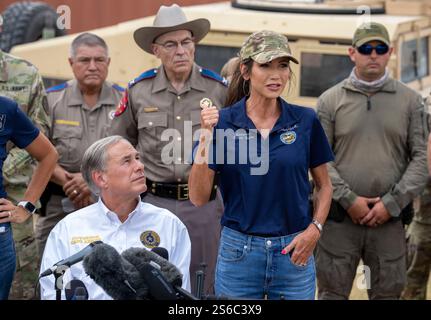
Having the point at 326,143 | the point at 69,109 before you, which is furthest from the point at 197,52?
the point at 326,143

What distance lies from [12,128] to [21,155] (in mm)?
1109

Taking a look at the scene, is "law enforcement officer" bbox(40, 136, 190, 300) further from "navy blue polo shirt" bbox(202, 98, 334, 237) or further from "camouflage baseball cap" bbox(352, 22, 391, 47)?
"camouflage baseball cap" bbox(352, 22, 391, 47)

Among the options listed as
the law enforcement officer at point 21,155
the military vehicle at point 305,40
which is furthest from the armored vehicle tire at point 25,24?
the law enforcement officer at point 21,155

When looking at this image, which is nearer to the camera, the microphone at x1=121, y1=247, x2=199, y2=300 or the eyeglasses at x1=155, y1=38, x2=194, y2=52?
the microphone at x1=121, y1=247, x2=199, y2=300

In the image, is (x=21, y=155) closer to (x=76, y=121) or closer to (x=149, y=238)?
(x=76, y=121)

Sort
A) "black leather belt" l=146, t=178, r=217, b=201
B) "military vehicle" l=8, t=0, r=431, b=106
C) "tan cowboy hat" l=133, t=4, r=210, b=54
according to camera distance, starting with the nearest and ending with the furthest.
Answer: "black leather belt" l=146, t=178, r=217, b=201, "tan cowboy hat" l=133, t=4, r=210, b=54, "military vehicle" l=8, t=0, r=431, b=106

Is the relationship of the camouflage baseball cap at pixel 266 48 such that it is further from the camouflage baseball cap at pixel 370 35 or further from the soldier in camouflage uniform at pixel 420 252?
the soldier in camouflage uniform at pixel 420 252

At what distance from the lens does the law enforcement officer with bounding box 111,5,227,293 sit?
6102 millimetres

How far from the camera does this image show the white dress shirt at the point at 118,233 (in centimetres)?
470

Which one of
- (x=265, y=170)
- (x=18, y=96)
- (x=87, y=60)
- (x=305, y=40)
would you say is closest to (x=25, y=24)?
(x=305, y=40)

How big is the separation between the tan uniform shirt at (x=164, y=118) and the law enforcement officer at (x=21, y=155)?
0.57m

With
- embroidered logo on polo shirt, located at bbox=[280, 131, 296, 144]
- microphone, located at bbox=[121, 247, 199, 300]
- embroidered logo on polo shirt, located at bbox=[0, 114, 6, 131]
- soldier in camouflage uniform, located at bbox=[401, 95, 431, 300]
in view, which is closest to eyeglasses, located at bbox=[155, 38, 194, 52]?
embroidered logo on polo shirt, located at bbox=[0, 114, 6, 131]

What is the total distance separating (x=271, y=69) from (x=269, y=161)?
1.45ft

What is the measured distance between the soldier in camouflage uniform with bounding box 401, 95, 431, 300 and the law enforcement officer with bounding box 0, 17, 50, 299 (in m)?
2.60
